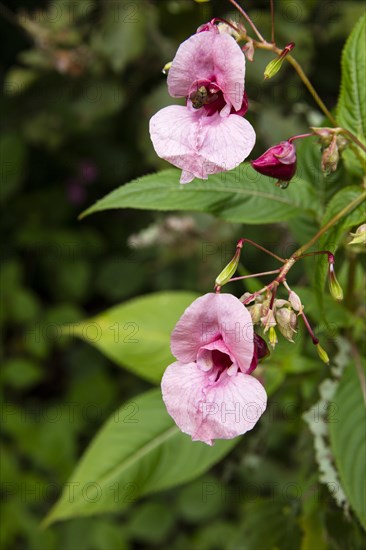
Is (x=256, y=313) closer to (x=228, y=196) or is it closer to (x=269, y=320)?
(x=269, y=320)

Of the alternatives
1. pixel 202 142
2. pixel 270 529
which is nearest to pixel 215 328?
pixel 202 142

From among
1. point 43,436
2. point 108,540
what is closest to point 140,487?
point 108,540

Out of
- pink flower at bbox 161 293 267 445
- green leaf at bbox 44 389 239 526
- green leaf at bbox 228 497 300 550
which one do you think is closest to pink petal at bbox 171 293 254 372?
pink flower at bbox 161 293 267 445

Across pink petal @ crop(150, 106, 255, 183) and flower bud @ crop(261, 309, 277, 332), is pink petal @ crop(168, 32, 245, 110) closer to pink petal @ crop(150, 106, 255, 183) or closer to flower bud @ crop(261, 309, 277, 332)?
pink petal @ crop(150, 106, 255, 183)

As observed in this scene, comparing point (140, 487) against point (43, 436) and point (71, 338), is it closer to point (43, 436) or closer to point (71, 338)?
point (43, 436)

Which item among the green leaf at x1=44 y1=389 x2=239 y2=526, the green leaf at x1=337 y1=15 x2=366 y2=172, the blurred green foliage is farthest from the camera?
the blurred green foliage

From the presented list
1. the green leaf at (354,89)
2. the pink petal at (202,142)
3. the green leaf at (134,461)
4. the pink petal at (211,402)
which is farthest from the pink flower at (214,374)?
the green leaf at (134,461)
